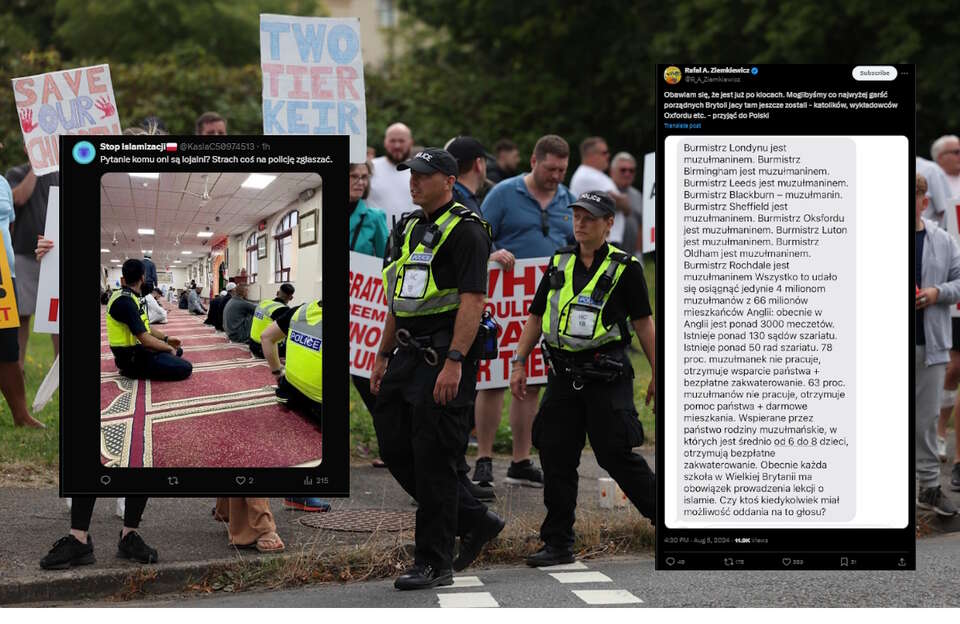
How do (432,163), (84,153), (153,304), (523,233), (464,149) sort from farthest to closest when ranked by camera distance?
1. (523,233)
2. (464,149)
3. (432,163)
4. (153,304)
5. (84,153)

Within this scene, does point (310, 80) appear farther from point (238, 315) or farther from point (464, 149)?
point (238, 315)

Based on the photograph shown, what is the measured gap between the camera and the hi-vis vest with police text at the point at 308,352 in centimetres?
507

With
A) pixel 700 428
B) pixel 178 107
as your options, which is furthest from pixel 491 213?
pixel 178 107

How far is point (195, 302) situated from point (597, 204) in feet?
7.50

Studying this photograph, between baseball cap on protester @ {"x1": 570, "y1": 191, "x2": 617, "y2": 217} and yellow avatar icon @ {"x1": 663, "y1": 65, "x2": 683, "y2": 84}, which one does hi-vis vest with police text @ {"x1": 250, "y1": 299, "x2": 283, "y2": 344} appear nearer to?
yellow avatar icon @ {"x1": 663, "y1": 65, "x2": 683, "y2": 84}

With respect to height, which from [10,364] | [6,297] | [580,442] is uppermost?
[6,297]

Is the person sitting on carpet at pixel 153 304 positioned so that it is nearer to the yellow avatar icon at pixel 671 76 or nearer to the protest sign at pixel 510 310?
the yellow avatar icon at pixel 671 76

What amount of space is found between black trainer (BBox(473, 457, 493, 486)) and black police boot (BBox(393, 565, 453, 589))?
230 centimetres

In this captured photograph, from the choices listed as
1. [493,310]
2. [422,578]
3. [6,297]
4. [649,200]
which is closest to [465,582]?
[422,578]

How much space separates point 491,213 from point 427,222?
2949 millimetres

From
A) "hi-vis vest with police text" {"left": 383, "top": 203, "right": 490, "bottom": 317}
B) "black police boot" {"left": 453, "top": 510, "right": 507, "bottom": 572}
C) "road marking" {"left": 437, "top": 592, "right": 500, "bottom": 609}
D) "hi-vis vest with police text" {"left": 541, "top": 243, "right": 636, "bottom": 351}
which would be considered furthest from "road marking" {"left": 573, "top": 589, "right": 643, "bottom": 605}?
"hi-vis vest with police text" {"left": 383, "top": 203, "right": 490, "bottom": 317}

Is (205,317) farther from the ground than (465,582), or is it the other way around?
(205,317)

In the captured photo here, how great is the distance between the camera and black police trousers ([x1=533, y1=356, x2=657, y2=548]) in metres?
6.80

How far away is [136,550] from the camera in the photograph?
648cm
